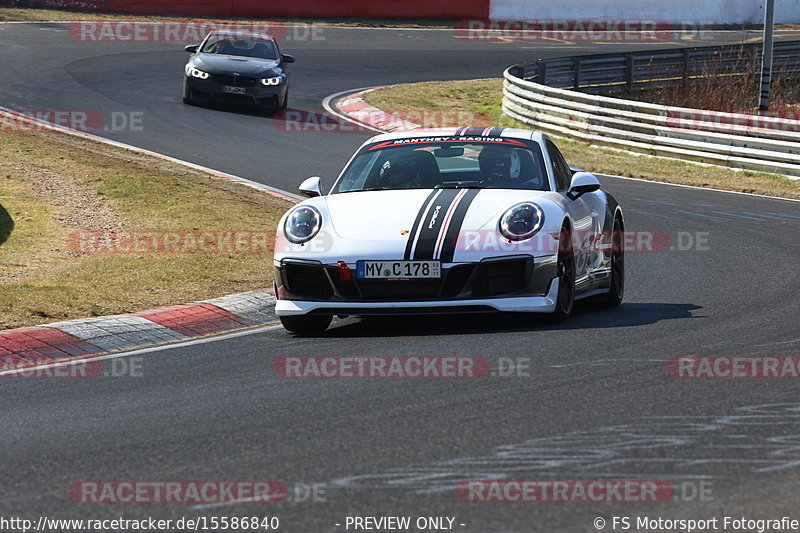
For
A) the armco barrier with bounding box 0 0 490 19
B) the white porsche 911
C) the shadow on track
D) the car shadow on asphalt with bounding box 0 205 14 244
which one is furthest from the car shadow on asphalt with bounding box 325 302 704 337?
the armco barrier with bounding box 0 0 490 19

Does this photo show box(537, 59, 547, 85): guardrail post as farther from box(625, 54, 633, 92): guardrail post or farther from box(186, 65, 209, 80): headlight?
box(186, 65, 209, 80): headlight

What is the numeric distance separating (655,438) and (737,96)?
27199 millimetres

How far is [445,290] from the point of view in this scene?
28.1 ft

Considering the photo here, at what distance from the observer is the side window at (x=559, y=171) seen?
32.5 ft

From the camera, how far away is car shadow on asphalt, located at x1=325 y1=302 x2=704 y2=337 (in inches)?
352

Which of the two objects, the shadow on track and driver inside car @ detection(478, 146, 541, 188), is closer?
driver inside car @ detection(478, 146, 541, 188)

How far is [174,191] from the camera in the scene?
16.4 meters

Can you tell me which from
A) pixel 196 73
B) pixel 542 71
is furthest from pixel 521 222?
pixel 542 71

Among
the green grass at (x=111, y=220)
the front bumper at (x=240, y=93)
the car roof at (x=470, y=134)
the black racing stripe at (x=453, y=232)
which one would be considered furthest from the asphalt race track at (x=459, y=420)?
the front bumper at (x=240, y=93)

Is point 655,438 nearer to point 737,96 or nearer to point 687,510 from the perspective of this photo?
point 687,510

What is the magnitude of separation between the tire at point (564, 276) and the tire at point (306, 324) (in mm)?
1572

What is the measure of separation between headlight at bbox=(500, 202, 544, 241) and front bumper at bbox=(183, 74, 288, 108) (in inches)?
685

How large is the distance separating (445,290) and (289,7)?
120 feet

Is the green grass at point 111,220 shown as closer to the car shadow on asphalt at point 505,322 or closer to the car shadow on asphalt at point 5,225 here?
the car shadow on asphalt at point 5,225
